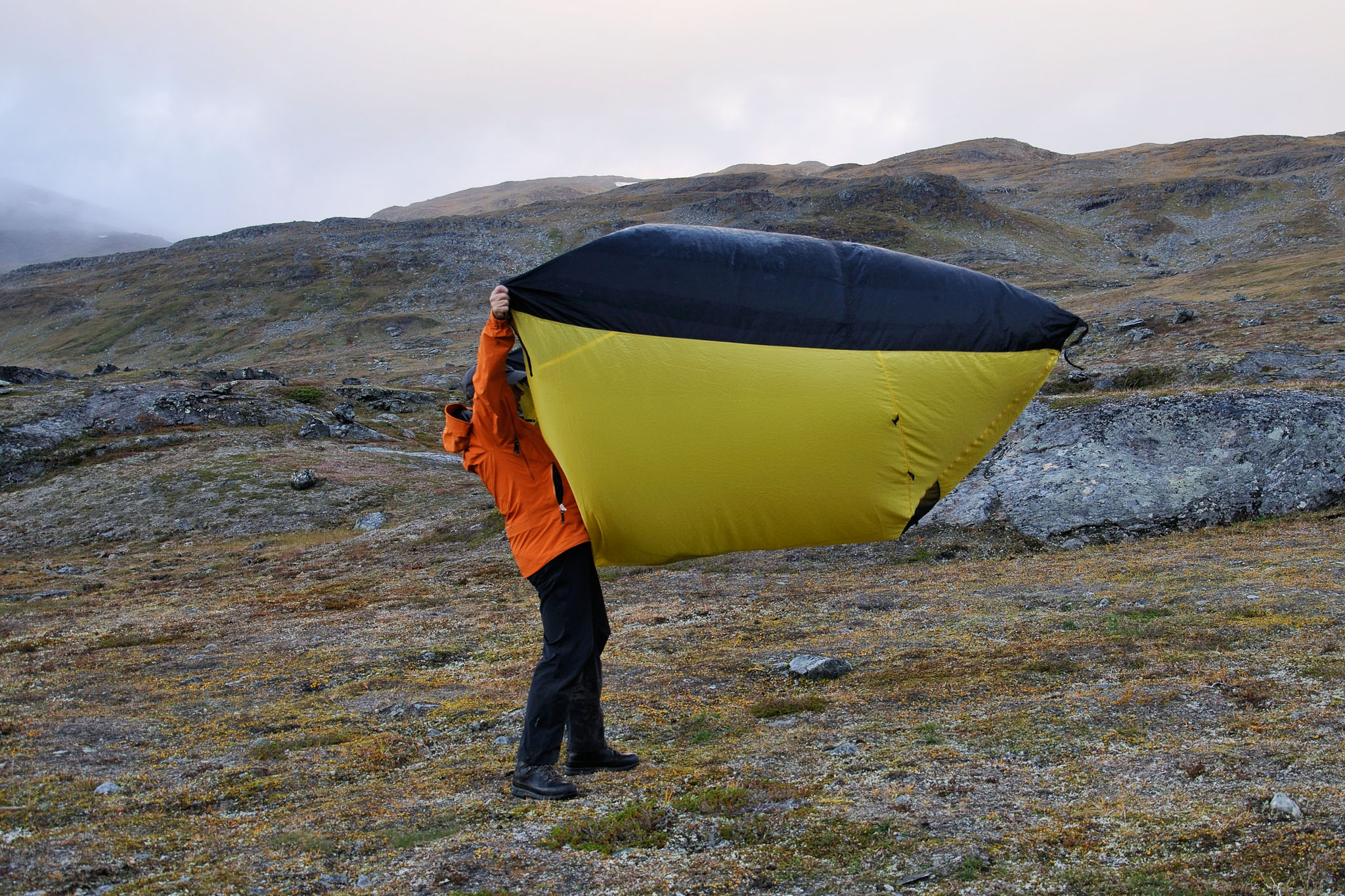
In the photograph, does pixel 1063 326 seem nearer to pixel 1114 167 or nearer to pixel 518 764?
pixel 518 764

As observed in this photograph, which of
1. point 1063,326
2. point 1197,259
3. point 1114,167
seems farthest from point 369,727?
point 1114,167

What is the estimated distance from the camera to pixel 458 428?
228 inches

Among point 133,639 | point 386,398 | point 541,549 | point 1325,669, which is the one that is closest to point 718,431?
point 541,549

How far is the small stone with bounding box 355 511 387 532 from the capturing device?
23562 mm

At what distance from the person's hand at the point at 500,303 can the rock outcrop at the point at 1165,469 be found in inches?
449

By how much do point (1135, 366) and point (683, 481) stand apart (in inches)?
875

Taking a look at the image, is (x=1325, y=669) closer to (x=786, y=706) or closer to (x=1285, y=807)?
(x=1285, y=807)

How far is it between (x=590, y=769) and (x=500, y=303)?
3.24m

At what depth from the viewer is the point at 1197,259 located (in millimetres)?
73188

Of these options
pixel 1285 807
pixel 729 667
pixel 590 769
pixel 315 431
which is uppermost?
pixel 315 431

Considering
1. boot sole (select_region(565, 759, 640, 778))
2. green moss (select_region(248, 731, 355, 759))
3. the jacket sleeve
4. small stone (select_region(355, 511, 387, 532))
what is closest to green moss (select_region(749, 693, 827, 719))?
boot sole (select_region(565, 759, 640, 778))

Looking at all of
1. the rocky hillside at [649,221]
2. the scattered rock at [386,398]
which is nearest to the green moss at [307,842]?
the scattered rock at [386,398]

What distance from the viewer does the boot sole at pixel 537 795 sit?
538 cm

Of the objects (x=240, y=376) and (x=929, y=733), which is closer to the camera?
(x=929, y=733)
